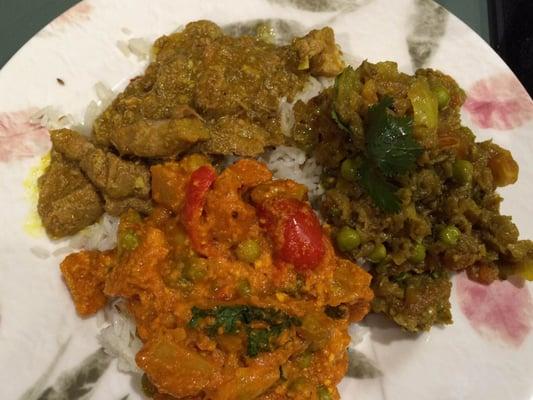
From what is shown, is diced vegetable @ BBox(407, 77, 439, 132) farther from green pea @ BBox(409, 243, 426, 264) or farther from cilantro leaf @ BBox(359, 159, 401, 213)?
green pea @ BBox(409, 243, 426, 264)

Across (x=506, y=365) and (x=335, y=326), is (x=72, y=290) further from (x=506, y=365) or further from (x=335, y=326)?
(x=506, y=365)

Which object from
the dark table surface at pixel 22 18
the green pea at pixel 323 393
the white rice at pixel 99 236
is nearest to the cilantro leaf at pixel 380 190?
the green pea at pixel 323 393

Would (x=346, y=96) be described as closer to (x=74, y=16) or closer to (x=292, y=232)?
(x=292, y=232)

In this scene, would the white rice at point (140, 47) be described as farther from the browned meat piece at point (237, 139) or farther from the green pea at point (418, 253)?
the green pea at point (418, 253)

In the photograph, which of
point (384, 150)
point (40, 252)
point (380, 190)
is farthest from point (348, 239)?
point (40, 252)

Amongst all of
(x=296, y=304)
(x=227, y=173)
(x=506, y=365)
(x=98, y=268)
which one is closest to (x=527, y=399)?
(x=506, y=365)
